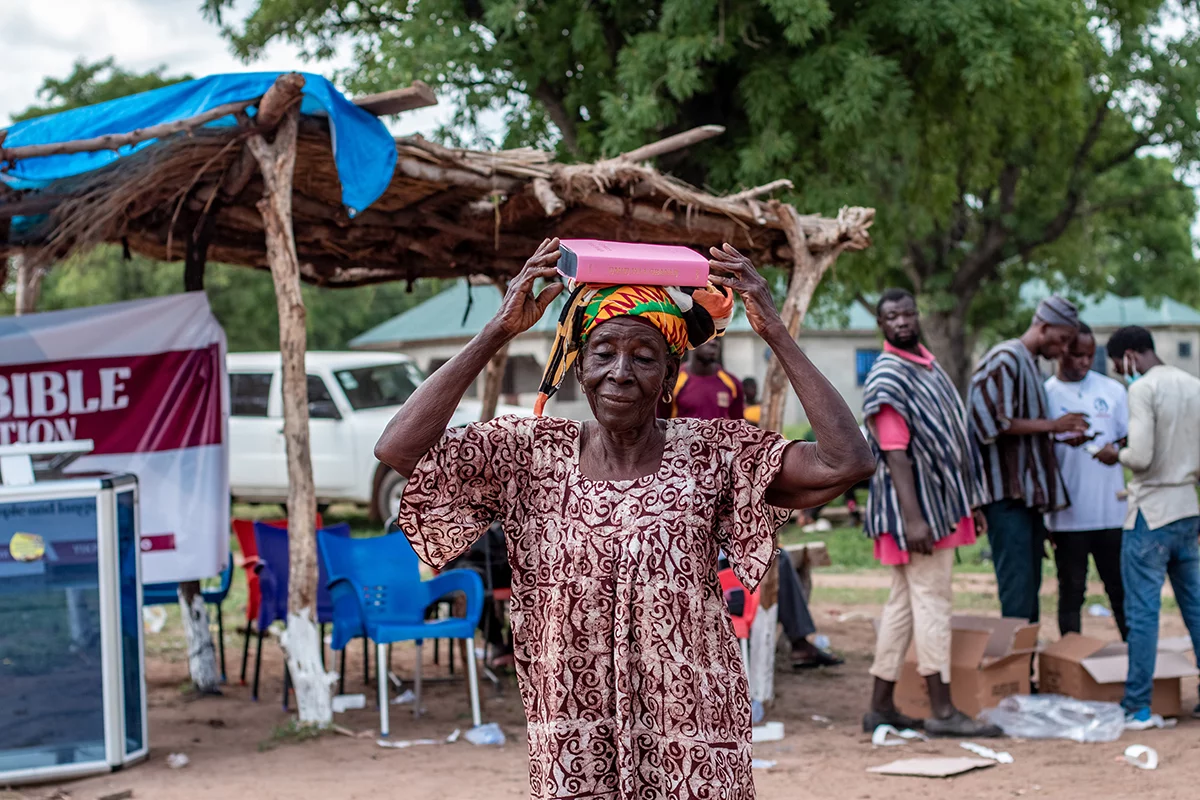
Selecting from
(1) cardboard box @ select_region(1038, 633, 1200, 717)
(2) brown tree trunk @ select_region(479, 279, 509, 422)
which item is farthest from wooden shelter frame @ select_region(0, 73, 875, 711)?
(1) cardboard box @ select_region(1038, 633, 1200, 717)

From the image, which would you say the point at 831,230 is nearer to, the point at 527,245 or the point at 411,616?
the point at 527,245

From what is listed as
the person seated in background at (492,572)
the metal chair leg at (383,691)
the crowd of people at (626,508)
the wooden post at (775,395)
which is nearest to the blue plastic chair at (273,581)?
the person seated in background at (492,572)

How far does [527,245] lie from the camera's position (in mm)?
8047

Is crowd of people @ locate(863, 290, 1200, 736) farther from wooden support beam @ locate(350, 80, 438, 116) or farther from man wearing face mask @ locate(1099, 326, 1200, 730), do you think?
wooden support beam @ locate(350, 80, 438, 116)

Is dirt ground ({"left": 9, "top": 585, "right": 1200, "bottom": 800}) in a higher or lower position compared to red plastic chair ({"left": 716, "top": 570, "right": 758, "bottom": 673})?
lower

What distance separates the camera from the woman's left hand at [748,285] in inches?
103

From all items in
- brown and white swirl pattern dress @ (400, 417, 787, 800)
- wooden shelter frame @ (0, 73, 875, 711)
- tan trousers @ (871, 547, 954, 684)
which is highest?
wooden shelter frame @ (0, 73, 875, 711)

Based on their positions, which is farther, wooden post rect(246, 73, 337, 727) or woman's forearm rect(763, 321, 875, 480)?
wooden post rect(246, 73, 337, 727)

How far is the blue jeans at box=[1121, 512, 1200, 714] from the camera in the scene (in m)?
6.04

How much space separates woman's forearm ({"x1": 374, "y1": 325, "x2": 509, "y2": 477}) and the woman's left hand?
1.58ft

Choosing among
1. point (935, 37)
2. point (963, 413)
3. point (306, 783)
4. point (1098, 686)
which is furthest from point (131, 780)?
point (935, 37)

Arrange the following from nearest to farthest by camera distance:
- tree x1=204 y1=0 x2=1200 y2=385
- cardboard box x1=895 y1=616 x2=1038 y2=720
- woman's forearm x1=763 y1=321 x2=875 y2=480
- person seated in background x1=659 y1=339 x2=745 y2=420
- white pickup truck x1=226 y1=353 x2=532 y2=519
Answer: woman's forearm x1=763 y1=321 x2=875 y2=480 → cardboard box x1=895 y1=616 x2=1038 y2=720 → person seated in background x1=659 y1=339 x2=745 y2=420 → tree x1=204 y1=0 x2=1200 y2=385 → white pickup truck x1=226 y1=353 x2=532 y2=519

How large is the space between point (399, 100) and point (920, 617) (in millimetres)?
3514

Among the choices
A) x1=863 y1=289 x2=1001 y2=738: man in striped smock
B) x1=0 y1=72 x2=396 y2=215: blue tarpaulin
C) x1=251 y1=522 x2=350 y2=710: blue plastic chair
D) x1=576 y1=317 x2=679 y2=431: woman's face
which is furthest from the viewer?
x1=251 y1=522 x2=350 y2=710: blue plastic chair
